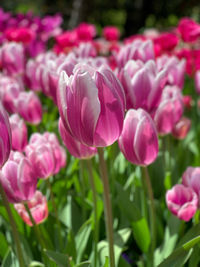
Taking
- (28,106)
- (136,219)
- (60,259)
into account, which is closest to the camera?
(60,259)

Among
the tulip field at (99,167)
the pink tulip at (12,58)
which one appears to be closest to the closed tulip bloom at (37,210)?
the tulip field at (99,167)

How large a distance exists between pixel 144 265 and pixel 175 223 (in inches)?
8.1

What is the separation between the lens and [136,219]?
3.61 feet

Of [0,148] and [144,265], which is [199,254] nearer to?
[144,265]

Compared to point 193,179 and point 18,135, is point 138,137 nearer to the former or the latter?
point 193,179

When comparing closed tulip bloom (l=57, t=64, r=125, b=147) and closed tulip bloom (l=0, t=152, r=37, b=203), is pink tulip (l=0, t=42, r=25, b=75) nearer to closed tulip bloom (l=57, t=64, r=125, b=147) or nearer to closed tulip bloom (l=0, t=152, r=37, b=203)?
closed tulip bloom (l=0, t=152, r=37, b=203)

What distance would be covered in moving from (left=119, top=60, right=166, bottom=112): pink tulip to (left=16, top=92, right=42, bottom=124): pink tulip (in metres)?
0.59

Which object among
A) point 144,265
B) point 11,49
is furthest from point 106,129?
point 11,49

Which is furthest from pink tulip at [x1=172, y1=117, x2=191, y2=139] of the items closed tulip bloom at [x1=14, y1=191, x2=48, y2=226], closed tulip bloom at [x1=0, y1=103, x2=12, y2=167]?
closed tulip bloom at [x1=0, y1=103, x2=12, y2=167]

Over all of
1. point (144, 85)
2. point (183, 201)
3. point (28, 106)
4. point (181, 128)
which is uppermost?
point (144, 85)

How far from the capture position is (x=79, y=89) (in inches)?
25.1

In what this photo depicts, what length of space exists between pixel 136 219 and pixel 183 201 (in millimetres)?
206

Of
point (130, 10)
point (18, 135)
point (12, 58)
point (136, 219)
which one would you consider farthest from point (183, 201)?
point (130, 10)

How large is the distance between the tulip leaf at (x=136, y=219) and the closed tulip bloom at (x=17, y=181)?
0.33 meters
